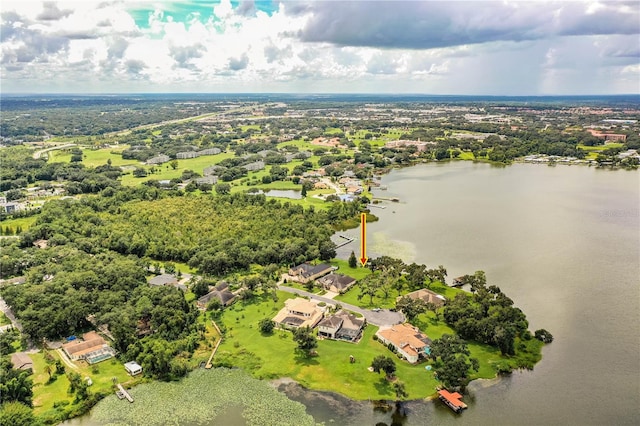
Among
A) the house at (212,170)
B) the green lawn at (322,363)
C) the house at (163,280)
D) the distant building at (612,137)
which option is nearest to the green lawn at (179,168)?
the house at (212,170)

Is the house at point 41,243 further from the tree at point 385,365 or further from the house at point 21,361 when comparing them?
the tree at point 385,365

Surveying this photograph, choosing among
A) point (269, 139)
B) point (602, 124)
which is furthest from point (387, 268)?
point (602, 124)

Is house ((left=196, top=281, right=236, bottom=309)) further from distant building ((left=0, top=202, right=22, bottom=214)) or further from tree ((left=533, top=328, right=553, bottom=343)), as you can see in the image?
distant building ((left=0, top=202, right=22, bottom=214))

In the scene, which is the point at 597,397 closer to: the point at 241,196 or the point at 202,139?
the point at 241,196

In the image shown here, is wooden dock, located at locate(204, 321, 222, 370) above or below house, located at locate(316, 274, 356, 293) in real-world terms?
below

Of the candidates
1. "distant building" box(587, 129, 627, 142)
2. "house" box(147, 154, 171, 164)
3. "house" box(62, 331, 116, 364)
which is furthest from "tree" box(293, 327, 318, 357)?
"distant building" box(587, 129, 627, 142)
